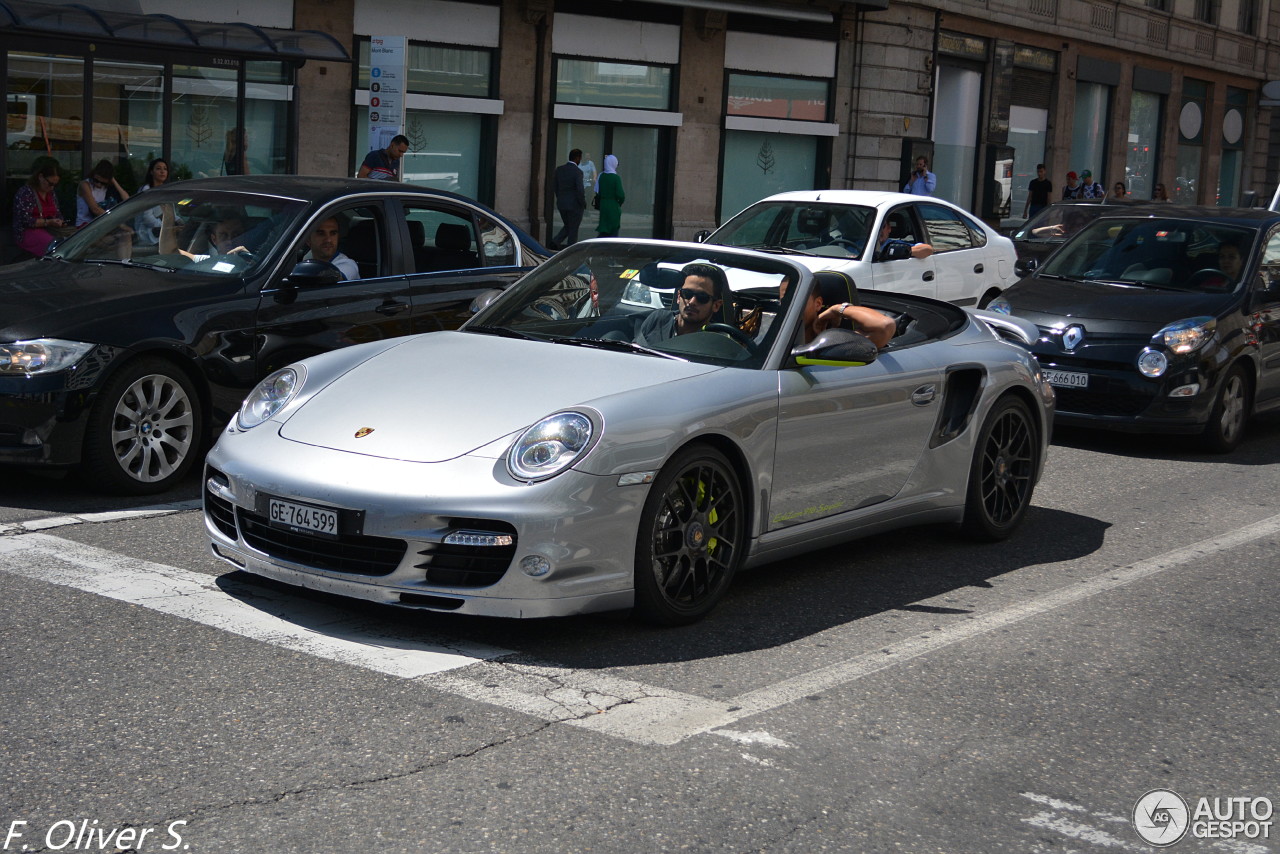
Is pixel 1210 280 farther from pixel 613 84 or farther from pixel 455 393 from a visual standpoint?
pixel 613 84

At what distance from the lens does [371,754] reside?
4203 millimetres

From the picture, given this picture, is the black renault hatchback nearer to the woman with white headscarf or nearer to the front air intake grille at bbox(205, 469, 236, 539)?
the front air intake grille at bbox(205, 469, 236, 539)

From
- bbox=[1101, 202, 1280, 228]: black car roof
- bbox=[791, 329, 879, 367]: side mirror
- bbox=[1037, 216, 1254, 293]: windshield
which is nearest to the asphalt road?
bbox=[791, 329, 879, 367]: side mirror

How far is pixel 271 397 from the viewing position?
19.3 feet

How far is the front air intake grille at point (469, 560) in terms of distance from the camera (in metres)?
5.07

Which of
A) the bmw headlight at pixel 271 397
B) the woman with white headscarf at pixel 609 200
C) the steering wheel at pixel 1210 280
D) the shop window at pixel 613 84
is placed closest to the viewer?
the bmw headlight at pixel 271 397

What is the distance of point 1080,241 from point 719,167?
51.0ft

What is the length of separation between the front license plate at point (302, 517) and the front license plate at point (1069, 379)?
253 inches

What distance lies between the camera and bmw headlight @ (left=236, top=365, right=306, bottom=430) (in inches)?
228

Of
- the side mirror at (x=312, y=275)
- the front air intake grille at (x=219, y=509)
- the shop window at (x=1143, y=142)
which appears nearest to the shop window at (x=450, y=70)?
the side mirror at (x=312, y=275)

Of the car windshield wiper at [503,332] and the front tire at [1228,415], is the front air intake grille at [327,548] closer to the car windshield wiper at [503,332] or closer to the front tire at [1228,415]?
the car windshield wiper at [503,332]

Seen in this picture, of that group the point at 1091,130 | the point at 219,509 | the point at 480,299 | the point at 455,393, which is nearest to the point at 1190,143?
the point at 1091,130

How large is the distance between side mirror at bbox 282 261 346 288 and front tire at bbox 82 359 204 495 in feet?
2.56

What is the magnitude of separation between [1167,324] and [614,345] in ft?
18.7
